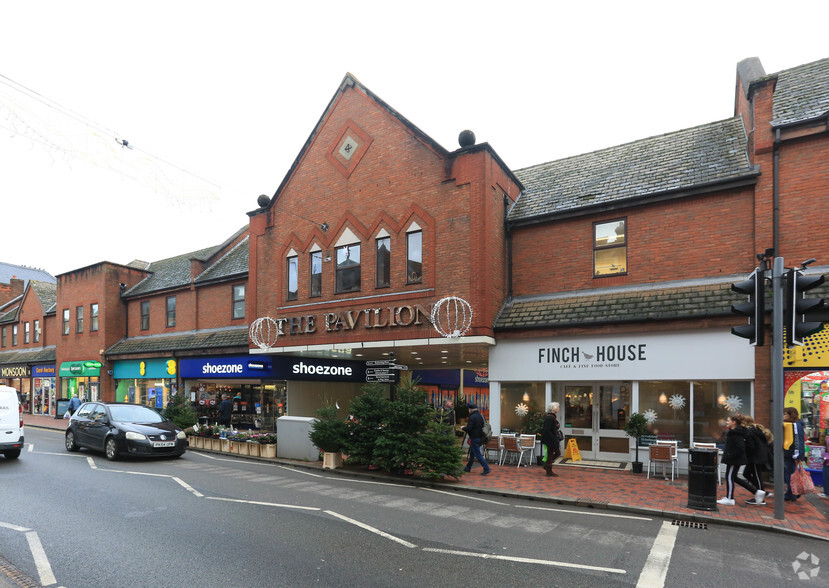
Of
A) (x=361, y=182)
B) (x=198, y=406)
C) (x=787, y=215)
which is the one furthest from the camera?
(x=198, y=406)

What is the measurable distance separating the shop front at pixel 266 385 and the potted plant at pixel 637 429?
9.18 metres

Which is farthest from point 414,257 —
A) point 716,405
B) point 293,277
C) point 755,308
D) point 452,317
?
point 755,308

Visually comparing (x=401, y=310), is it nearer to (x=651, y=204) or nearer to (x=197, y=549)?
(x=651, y=204)

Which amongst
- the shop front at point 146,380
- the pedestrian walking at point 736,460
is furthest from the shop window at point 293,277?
the pedestrian walking at point 736,460

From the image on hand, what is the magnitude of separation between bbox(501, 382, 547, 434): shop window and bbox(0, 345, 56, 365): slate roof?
30046mm

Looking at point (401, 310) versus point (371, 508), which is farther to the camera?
point (401, 310)

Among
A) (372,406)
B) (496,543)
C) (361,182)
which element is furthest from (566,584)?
(361,182)

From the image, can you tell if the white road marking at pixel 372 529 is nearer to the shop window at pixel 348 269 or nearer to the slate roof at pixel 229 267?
the shop window at pixel 348 269

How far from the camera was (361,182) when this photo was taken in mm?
16422

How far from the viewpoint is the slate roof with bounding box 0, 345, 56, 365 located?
1291 inches

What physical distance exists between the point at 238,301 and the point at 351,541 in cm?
1733

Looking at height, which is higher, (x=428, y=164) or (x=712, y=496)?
(x=428, y=164)

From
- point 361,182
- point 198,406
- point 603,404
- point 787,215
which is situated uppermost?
point 361,182

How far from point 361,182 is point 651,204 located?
8.35 m
